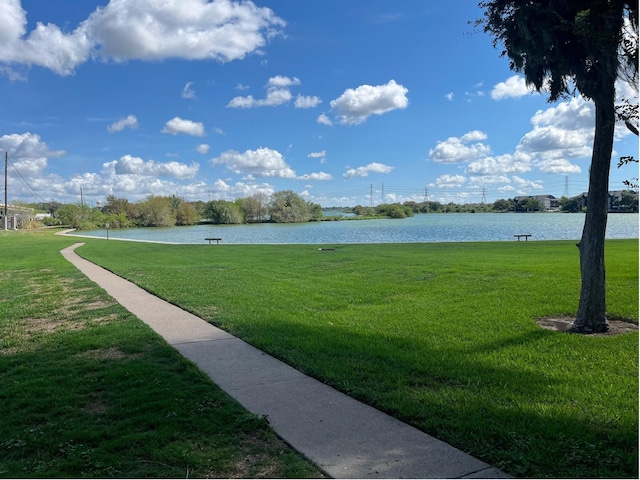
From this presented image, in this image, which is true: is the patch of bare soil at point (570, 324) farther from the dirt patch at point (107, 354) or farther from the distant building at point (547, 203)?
the distant building at point (547, 203)

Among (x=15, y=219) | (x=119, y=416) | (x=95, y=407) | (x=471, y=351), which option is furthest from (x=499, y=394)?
(x=15, y=219)

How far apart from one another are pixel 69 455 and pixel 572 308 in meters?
7.56

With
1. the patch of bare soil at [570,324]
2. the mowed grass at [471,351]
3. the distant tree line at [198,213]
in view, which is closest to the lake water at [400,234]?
the mowed grass at [471,351]

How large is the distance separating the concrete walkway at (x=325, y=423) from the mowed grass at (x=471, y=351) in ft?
0.55

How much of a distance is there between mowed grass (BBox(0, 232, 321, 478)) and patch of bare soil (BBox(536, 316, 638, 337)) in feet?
16.2

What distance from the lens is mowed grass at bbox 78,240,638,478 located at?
3473mm

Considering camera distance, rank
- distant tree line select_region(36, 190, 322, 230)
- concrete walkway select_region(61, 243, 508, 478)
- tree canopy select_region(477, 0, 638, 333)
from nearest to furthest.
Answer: concrete walkway select_region(61, 243, 508, 478) → tree canopy select_region(477, 0, 638, 333) → distant tree line select_region(36, 190, 322, 230)

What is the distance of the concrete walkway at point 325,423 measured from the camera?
3.13 m

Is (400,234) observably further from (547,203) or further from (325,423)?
(547,203)

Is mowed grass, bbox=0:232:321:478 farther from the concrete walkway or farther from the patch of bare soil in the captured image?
the patch of bare soil

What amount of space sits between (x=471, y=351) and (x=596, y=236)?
2.57m

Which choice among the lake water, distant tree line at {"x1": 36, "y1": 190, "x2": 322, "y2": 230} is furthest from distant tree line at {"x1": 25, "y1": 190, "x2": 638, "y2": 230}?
the lake water

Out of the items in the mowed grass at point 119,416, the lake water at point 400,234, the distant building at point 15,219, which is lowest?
the mowed grass at point 119,416

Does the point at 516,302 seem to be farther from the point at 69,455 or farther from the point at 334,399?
the point at 69,455
